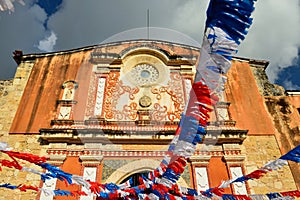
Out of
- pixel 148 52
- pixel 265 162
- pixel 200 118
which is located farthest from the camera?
pixel 148 52

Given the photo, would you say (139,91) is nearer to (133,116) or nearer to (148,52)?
(133,116)

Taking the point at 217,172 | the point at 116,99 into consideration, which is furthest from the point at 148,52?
the point at 217,172

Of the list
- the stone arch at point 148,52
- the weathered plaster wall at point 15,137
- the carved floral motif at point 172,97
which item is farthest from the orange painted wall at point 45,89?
the carved floral motif at point 172,97

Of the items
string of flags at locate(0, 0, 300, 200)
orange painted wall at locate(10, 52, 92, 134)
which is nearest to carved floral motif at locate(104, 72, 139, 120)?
orange painted wall at locate(10, 52, 92, 134)

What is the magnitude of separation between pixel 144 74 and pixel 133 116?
5.45ft

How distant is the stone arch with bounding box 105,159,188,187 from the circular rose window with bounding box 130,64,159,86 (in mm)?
2581

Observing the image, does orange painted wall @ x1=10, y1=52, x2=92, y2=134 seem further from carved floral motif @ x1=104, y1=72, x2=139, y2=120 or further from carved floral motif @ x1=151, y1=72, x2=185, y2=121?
carved floral motif @ x1=151, y1=72, x2=185, y2=121

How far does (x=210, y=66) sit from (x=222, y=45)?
0.89ft

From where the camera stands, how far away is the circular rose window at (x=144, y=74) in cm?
852

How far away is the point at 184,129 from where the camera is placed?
3.34m

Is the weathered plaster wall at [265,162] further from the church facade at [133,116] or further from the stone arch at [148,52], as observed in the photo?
the stone arch at [148,52]

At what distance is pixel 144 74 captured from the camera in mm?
8734

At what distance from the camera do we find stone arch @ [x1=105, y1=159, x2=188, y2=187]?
6.48 metres

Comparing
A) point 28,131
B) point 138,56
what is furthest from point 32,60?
point 138,56
